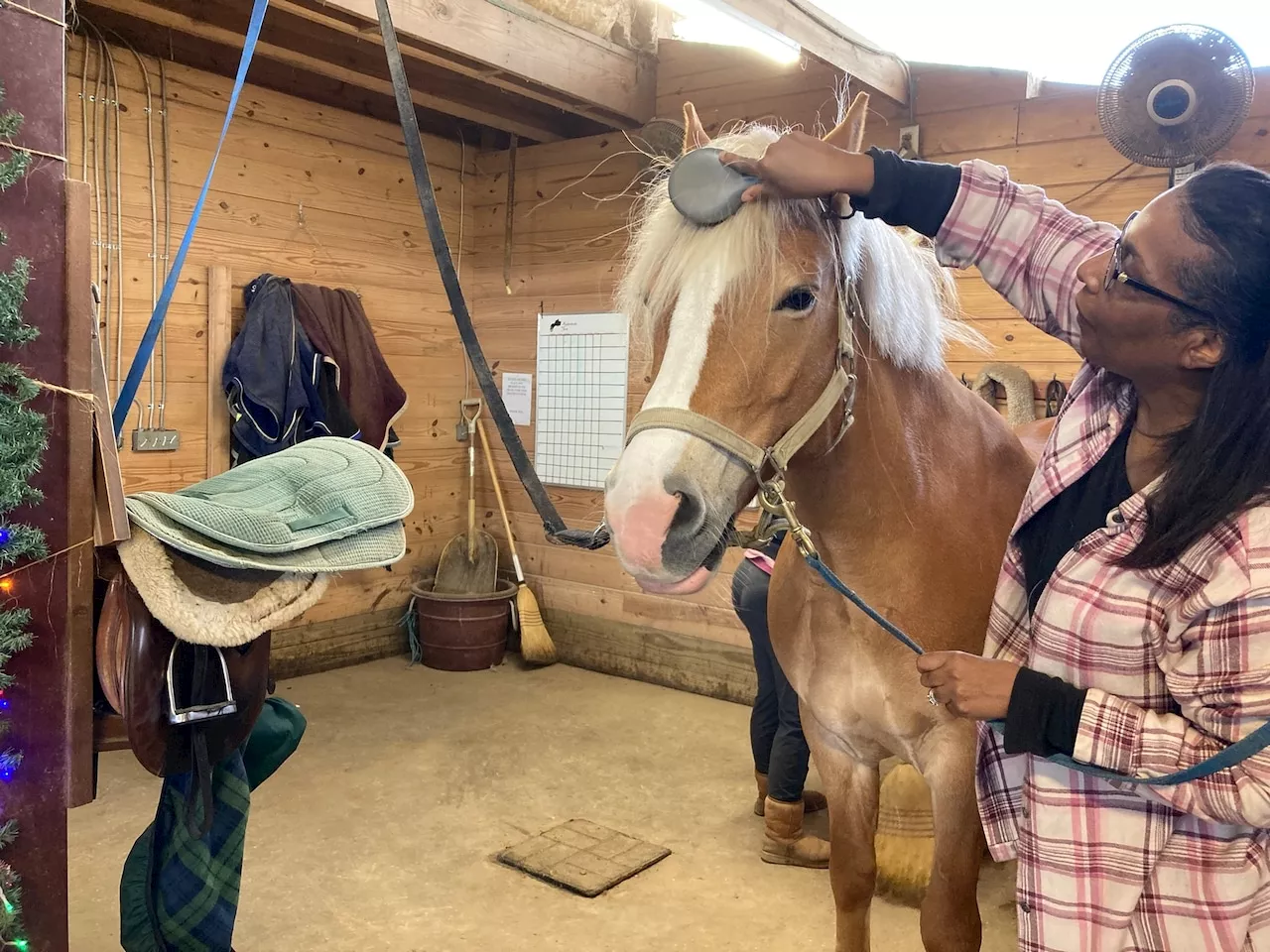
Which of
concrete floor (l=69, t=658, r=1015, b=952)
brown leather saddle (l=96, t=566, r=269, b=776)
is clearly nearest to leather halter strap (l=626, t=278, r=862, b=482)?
brown leather saddle (l=96, t=566, r=269, b=776)

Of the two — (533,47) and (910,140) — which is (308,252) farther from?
(910,140)

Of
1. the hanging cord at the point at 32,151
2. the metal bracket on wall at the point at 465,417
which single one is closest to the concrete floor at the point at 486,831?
the metal bracket on wall at the point at 465,417

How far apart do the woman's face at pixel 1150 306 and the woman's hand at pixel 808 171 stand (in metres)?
0.29

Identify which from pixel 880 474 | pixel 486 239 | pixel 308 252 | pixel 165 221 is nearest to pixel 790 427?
pixel 880 474

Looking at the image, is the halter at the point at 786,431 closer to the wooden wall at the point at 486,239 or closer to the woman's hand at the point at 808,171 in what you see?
the woman's hand at the point at 808,171

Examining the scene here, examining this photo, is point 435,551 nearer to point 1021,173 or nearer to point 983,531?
point 1021,173

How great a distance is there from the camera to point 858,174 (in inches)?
40.0

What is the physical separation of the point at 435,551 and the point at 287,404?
47.5 inches

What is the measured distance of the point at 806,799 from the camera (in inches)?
103

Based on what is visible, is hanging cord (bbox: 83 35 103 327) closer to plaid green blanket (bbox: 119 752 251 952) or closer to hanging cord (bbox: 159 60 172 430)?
hanging cord (bbox: 159 60 172 430)

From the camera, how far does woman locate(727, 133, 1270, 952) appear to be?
75 cm

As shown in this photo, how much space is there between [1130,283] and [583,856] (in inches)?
77.4

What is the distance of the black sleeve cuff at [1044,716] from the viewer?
30.7 inches

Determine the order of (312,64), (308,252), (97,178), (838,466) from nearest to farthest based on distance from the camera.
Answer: (838,466) < (97,178) < (312,64) < (308,252)
